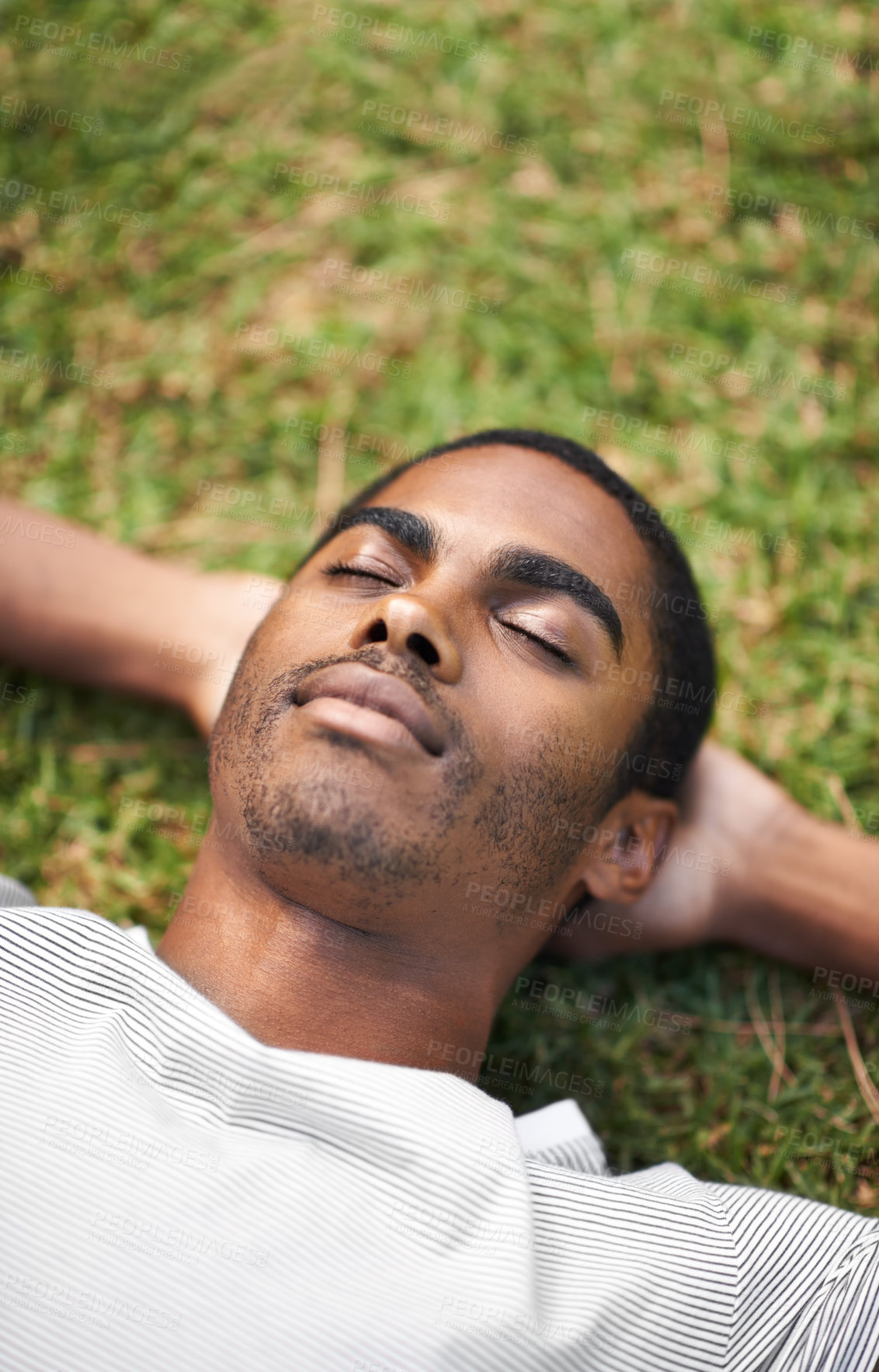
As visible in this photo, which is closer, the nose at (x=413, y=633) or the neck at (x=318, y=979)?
the nose at (x=413, y=633)

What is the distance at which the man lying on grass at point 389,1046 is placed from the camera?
2.05 metres

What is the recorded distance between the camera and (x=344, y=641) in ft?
8.04

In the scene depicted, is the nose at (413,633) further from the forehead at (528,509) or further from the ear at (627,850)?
the ear at (627,850)

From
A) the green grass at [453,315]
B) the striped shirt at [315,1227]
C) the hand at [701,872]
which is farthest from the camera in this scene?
the green grass at [453,315]

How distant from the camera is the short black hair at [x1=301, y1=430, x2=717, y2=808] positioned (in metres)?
2.83

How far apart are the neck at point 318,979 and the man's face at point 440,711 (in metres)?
0.08

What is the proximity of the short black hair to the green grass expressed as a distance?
63 cm

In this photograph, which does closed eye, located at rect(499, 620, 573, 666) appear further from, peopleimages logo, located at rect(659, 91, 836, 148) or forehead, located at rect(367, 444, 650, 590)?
peopleimages logo, located at rect(659, 91, 836, 148)

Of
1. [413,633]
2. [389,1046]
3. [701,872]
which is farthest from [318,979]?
[701,872]

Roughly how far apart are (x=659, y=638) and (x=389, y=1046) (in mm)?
1339

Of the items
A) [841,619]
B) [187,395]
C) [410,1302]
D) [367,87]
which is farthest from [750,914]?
[367,87]

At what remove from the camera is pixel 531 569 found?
→ 2543 mm

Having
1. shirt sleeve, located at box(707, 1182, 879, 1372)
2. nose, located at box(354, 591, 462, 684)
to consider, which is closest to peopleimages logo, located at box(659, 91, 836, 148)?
nose, located at box(354, 591, 462, 684)

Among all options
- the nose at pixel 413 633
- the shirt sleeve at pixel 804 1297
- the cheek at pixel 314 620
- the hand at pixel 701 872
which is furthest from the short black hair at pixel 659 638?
the shirt sleeve at pixel 804 1297
